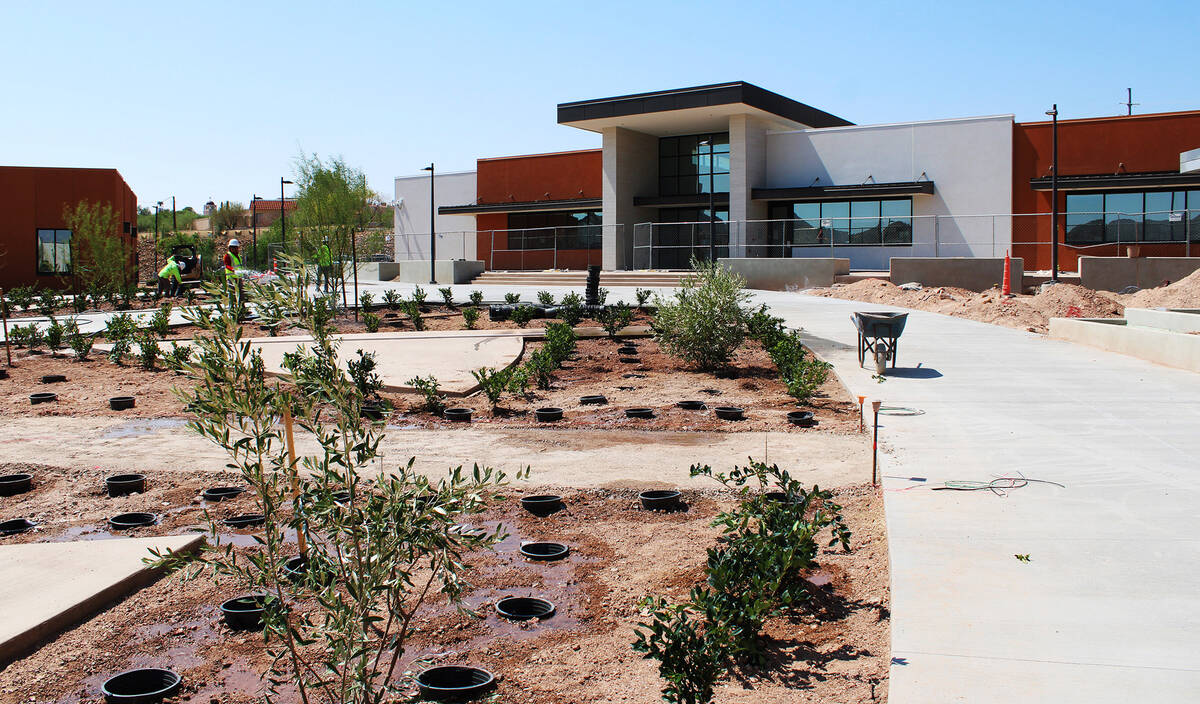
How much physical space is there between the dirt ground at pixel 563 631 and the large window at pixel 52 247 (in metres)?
37.1

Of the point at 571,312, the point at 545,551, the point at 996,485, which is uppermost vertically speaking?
the point at 571,312

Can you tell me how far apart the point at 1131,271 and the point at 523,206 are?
83.0 feet

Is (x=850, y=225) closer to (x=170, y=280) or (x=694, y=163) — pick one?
(x=694, y=163)

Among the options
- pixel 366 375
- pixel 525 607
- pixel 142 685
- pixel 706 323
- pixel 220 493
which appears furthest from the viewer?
pixel 706 323

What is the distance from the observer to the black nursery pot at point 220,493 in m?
6.72

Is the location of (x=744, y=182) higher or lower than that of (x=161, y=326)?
higher

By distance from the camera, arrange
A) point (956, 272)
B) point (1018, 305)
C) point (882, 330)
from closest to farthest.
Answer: point (882, 330)
point (1018, 305)
point (956, 272)

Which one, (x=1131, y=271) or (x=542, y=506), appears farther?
(x=1131, y=271)

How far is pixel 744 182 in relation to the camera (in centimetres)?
3600

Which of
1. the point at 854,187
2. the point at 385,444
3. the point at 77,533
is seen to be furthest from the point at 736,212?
the point at 77,533

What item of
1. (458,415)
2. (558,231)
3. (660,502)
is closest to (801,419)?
(660,502)

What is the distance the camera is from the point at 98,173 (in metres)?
38.0

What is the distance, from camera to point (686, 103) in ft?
115

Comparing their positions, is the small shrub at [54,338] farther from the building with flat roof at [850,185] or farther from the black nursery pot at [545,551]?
the building with flat roof at [850,185]
